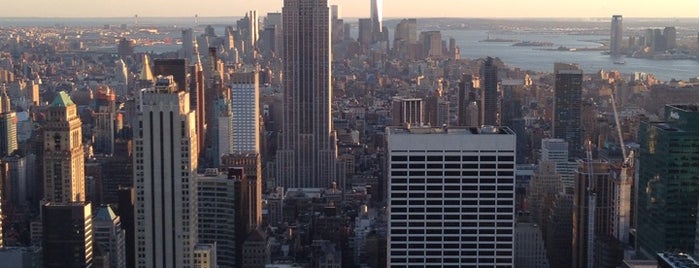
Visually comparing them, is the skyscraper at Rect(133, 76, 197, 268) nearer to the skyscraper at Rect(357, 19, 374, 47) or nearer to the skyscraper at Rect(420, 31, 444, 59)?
the skyscraper at Rect(420, 31, 444, 59)

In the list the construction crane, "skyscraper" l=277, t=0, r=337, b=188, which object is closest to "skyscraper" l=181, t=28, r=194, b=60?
"skyscraper" l=277, t=0, r=337, b=188

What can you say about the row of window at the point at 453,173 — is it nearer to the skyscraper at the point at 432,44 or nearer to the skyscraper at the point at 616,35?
the skyscraper at the point at 616,35

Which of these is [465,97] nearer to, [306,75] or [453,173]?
[306,75]

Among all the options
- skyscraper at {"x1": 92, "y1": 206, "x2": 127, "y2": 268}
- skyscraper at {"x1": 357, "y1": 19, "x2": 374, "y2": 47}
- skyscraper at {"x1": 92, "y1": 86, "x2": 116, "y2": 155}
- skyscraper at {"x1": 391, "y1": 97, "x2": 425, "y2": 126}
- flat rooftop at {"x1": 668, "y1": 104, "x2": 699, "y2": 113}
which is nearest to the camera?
flat rooftop at {"x1": 668, "y1": 104, "x2": 699, "y2": 113}

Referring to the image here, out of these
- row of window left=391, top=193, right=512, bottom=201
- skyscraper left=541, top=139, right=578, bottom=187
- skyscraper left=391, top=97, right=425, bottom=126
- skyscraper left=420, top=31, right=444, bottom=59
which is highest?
skyscraper left=420, top=31, right=444, bottom=59

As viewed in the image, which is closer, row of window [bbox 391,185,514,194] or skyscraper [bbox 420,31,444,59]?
row of window [bbox 391,185,514,194]

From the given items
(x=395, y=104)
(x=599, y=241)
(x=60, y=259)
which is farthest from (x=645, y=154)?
(x=395, y=104)

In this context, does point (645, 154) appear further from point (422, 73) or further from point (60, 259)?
point (422, 73)
